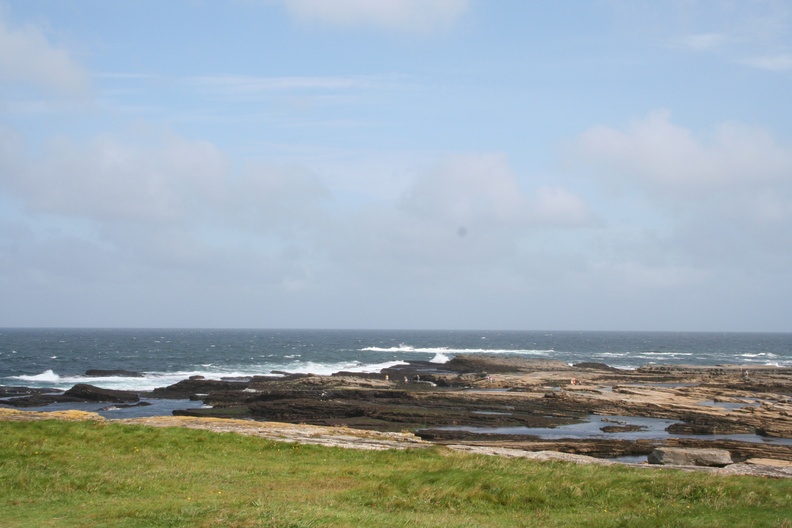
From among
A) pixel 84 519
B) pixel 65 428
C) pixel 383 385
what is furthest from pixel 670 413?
pixel 84 519

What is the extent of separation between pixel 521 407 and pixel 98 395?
103 feet

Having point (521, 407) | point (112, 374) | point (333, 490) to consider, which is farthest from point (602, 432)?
point (112, 374)

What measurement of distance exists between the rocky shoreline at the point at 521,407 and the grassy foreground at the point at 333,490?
7.89 meters

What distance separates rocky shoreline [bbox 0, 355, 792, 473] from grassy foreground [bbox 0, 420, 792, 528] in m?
7.89

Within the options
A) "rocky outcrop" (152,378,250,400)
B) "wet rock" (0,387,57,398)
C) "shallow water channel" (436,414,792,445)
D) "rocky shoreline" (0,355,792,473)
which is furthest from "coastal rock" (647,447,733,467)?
"wet rock" (0,387,57,398)

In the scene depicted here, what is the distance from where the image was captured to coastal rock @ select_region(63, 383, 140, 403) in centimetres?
5103

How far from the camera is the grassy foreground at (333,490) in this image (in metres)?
13.2

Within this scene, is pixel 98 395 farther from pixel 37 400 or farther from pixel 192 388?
pixel 192 388

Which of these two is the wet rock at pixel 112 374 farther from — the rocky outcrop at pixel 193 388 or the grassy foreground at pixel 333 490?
the grassy foreground at pixel 333 490

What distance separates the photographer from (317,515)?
12.9 m

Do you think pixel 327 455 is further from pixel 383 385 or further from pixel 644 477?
pixel 383 385

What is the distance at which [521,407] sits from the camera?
48.8 meters

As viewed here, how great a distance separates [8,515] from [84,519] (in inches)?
59.0

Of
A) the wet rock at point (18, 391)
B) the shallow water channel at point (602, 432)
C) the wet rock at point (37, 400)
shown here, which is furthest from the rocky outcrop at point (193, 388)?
the shallow water channel at point (602, 432)
